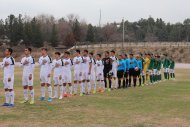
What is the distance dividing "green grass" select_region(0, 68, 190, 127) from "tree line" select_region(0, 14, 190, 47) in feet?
315

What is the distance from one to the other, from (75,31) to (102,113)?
112 m

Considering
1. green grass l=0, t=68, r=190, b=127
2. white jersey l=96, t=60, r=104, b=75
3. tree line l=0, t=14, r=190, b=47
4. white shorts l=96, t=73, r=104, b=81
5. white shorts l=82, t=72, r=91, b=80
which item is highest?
tree line l=0, t=14, r=190, b=47

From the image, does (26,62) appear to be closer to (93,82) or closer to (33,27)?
(93,82)

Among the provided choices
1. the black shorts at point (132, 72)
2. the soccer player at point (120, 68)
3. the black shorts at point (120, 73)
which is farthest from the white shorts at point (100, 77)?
the black shorts at point (132, 72)

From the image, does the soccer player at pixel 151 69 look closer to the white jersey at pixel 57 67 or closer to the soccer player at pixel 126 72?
the soccer player at pixel 126 72

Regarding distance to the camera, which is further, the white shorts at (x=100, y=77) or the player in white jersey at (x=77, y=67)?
the white shorts at (x=100, y=77)

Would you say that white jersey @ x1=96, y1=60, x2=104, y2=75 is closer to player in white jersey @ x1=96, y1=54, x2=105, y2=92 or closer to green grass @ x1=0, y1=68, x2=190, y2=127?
player in white jersey @ x1=96, y1=54, x2=105, y2=92

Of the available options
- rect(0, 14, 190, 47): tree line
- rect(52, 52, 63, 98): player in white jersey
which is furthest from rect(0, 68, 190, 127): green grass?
rect(0, 14, 190, 47): tree line

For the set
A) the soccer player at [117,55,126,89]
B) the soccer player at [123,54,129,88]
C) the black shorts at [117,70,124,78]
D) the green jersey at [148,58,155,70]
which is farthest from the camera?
the green jersey at [148,58,155,70]

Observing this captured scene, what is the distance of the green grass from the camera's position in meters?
12.6

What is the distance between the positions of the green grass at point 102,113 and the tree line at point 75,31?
9597cm

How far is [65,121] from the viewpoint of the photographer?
12852mm

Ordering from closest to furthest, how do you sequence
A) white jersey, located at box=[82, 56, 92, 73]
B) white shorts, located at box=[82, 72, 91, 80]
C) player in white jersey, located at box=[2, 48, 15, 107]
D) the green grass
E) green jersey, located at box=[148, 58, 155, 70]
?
the green grass, player in white jersey, located at box=[2, 48, 15, 107], white jersey, located at box=[82, 56, 92, 73], white shorts, located at box=[82, 72, 91, 80], green jersey, located at box=[148, 58, 155, 70]

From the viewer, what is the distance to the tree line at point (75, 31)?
11386 centimetres
